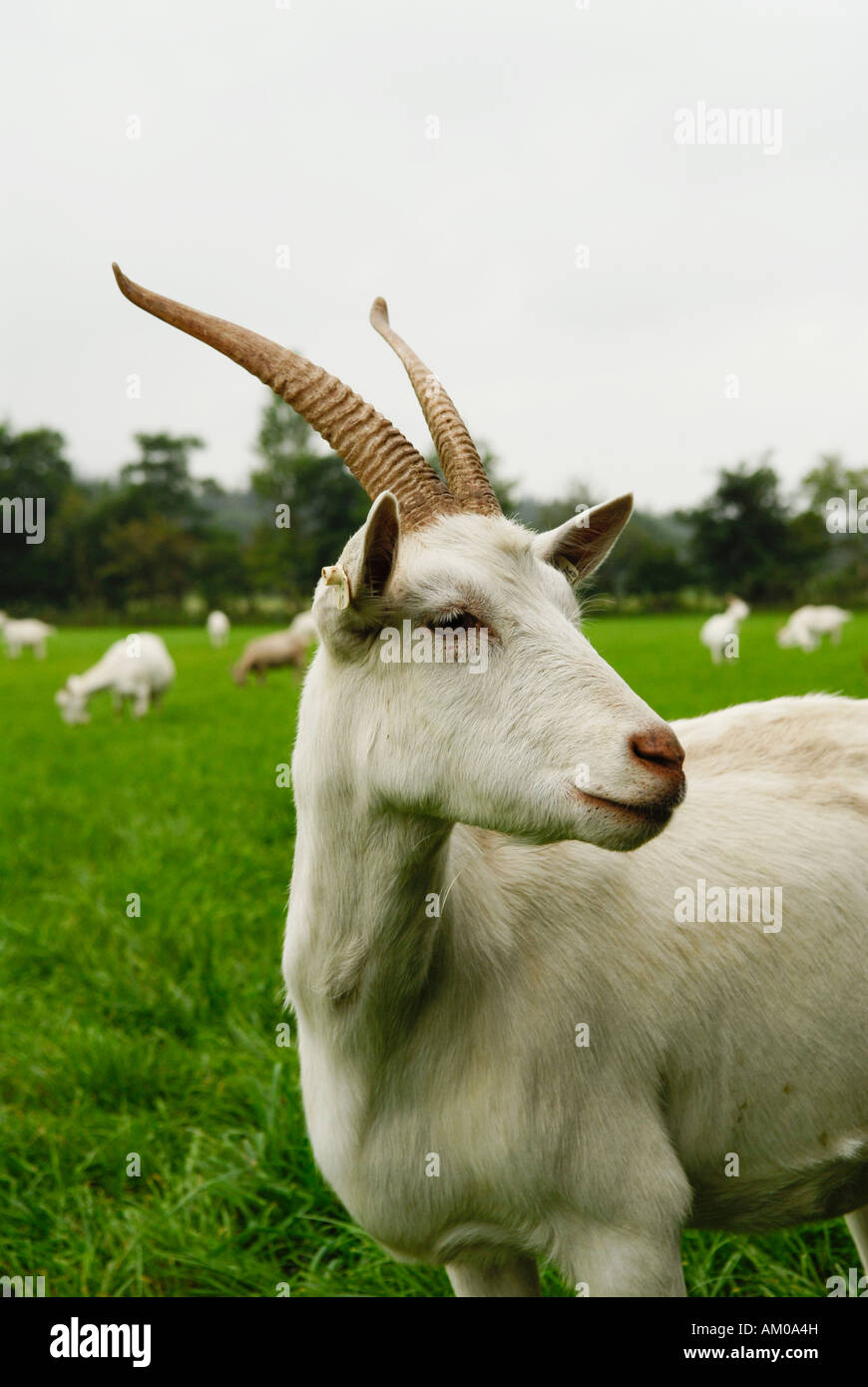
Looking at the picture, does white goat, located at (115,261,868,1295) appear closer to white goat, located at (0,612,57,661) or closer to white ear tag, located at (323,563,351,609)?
white ear tag, located at (323,563,351,609)

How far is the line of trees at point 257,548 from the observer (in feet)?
140

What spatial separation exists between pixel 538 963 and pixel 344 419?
1.29 m

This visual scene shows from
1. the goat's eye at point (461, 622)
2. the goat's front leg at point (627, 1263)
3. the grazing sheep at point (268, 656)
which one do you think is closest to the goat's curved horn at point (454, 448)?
the goat's eye at point (461, 622)

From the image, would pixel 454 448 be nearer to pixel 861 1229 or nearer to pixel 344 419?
pixel 344 419

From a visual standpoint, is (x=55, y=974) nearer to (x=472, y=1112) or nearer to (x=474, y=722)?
(x=472, y=1112)

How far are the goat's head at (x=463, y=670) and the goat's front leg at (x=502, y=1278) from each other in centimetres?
128

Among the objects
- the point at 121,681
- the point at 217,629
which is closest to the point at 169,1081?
the point at 121,681

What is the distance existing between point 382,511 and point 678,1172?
5.26 feet

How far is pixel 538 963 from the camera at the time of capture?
2451mm

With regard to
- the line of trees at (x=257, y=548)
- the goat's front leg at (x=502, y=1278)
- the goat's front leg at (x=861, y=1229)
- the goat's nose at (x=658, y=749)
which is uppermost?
the line of trees at (x=257, y=548)

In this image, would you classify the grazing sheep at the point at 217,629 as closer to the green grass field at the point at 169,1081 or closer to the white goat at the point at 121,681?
the white goat at the point at 121,681

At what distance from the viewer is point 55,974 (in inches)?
214
